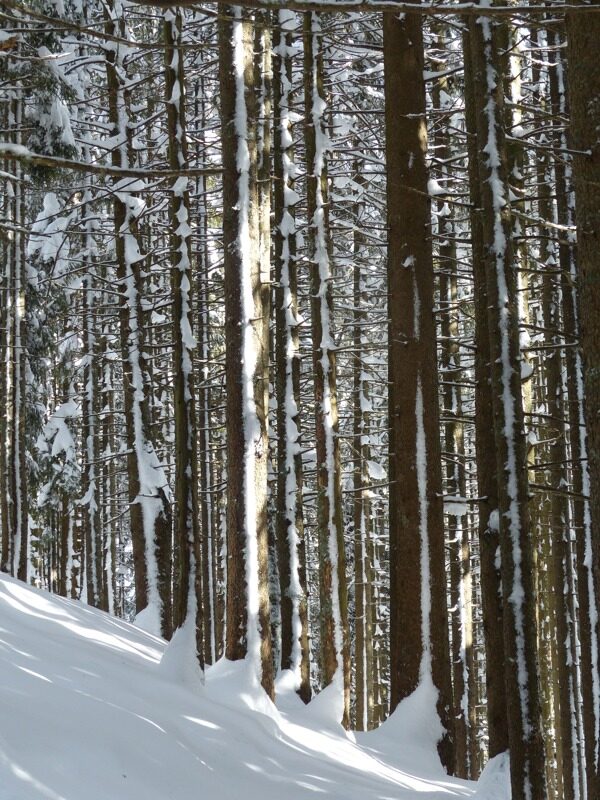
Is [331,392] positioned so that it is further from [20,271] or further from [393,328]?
[20,271]

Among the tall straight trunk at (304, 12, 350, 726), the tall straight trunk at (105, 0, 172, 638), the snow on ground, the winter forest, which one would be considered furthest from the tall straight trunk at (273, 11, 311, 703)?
the snow on ground

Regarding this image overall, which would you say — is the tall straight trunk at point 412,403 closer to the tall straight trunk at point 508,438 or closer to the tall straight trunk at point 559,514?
the tall straight trunk at point 508,438

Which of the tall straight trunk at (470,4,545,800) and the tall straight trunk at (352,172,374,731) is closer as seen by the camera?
the tall straight trunk at (470,4,545,800)

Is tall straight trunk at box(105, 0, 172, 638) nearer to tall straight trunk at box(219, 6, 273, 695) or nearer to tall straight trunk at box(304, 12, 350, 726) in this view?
tall straight trunk at box(304, 12, 350, 726)

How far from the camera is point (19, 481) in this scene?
607 inches

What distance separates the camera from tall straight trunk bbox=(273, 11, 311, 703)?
14445 millimetres

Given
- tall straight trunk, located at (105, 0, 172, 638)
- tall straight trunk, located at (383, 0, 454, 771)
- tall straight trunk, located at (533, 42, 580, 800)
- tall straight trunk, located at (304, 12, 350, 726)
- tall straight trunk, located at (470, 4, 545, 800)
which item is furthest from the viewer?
tall straight trunk, located at (533, 42, 580, 800)

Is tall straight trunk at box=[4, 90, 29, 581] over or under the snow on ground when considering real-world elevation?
over

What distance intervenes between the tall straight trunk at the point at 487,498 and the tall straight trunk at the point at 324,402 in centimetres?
294

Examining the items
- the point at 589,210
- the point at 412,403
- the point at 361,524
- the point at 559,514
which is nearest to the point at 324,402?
the point at 412,403

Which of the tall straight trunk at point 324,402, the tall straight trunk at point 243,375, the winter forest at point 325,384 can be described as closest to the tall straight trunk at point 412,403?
the winter forest at point 325,384

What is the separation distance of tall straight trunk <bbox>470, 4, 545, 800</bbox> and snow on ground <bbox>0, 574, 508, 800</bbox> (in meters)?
1.25

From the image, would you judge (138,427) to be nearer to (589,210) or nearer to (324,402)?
(324,402)

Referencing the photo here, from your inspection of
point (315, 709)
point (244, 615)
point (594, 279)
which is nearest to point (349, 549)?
point (315, 709)
